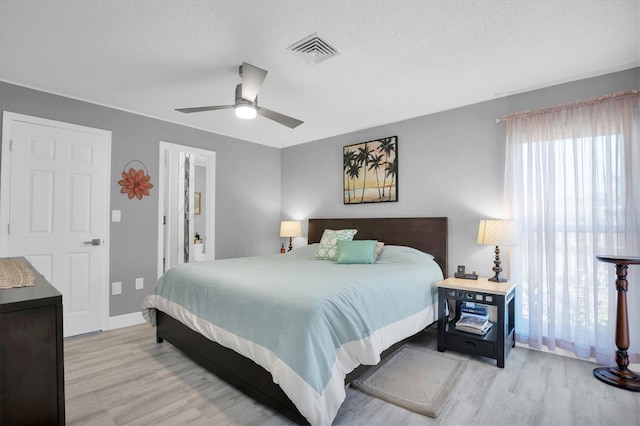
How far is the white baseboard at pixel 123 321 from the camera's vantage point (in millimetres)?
3510

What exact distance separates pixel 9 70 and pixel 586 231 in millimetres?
5072

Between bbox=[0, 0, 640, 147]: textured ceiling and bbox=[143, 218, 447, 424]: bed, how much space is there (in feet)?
5.55

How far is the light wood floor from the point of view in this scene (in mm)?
1895

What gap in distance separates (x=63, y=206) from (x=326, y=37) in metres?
3.09

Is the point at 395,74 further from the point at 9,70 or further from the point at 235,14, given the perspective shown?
the point at 9,70

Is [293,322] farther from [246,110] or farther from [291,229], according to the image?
[291,229]

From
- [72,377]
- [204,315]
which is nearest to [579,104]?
[204,315]

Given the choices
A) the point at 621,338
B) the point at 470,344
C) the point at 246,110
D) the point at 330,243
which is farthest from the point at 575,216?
the point at 246,110

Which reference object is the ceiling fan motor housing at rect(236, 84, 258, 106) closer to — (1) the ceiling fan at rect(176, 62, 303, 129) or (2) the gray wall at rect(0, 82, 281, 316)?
(1) the ceiling fan at rect(176, 62, 303, 129)

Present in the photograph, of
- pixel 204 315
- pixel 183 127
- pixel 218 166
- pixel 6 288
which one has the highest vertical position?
pixel 183 127

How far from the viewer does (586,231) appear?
266 centimetres

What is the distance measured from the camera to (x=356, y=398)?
6.95 feet

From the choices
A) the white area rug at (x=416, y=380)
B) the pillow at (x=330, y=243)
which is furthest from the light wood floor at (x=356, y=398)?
the pillow at (x=330, y=243)

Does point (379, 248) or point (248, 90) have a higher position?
point (248, 90)
